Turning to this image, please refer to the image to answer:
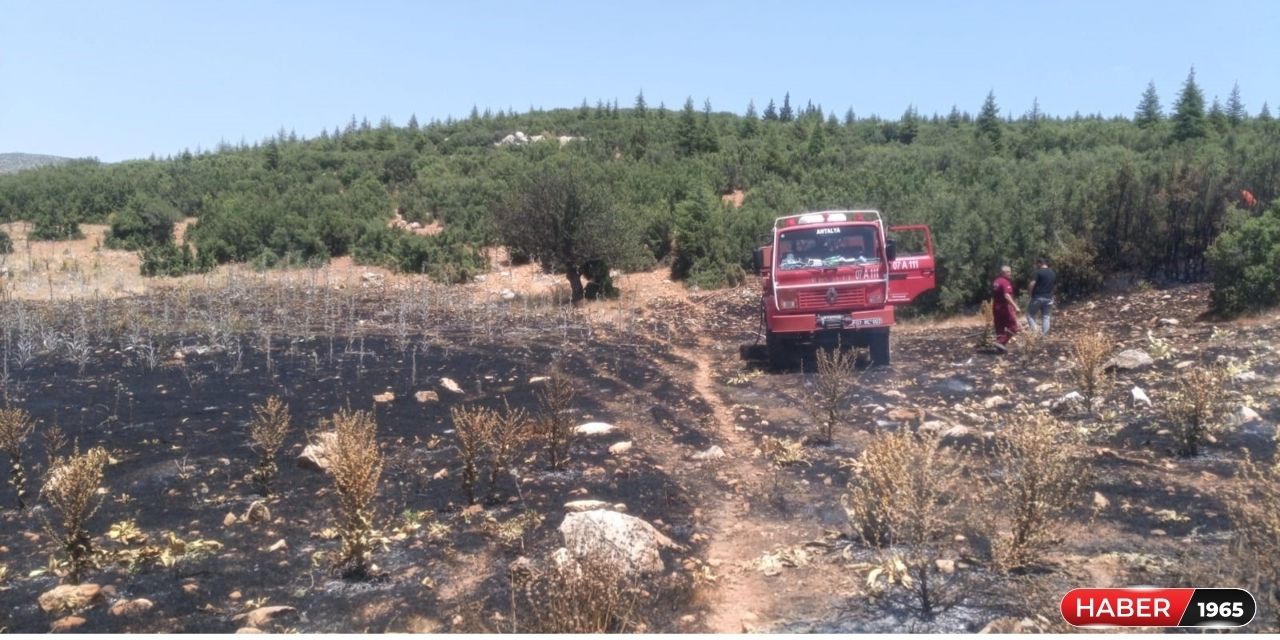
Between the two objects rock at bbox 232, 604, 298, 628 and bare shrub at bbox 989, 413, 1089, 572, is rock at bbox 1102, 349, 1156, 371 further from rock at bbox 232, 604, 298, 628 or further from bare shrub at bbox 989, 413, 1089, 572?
rock at bbox 232, 604, 298, 628

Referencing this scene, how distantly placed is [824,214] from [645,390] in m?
4.15

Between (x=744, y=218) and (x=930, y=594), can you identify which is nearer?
(x=930, y=594)

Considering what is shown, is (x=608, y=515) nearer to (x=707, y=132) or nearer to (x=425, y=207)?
(x=425, y=207)

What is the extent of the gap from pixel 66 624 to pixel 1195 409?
767cm

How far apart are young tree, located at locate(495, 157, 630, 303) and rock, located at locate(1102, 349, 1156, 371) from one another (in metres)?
12.8

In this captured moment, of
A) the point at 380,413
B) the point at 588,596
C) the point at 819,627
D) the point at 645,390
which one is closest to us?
the point at 588,596

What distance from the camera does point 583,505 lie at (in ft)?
21.3

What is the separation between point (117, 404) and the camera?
940 centimetres

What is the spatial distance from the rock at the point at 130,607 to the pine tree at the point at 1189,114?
36985mm

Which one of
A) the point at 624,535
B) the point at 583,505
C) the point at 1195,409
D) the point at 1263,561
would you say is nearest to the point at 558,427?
the point at 583,505

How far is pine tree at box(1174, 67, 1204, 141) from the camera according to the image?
3453 centimetres

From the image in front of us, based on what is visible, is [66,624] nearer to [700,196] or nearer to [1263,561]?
[1263,561]

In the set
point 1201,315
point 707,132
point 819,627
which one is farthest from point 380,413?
point 707,132

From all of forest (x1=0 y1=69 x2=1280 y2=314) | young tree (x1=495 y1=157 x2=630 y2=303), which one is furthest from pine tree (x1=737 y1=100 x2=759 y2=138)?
young tree (x1=495 y1=157 x2=630 y2=303)
